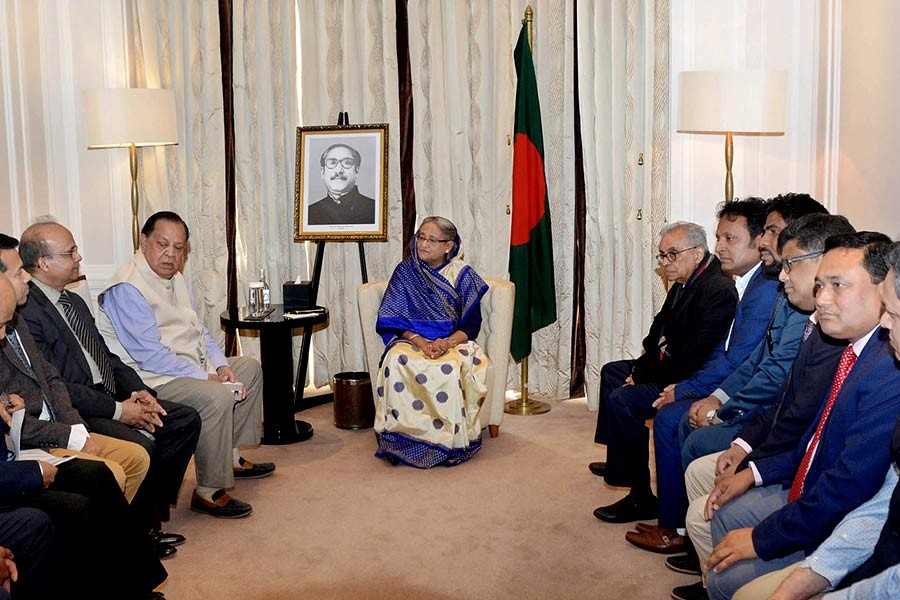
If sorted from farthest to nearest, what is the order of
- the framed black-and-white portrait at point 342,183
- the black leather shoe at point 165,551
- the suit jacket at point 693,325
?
the framed black-and-white portrait at point 342,183
the suit jacket at point 693,325
the black leather shoe at point 165,551

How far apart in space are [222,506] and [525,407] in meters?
2.36

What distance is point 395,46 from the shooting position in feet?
21.1

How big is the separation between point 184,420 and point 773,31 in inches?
152

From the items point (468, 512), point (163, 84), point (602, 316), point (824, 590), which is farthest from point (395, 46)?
point (824, 590)

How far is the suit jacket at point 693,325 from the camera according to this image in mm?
4164

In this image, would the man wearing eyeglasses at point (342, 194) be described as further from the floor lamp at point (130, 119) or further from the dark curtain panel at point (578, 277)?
the dark curtain panel at point (578, 277)

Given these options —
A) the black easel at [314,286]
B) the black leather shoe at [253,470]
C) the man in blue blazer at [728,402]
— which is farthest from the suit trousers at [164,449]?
the man in blue blazer at [728,402]

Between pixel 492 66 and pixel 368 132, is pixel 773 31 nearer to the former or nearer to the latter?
pixel 492 66

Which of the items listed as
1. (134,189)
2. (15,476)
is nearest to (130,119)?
(134,189)

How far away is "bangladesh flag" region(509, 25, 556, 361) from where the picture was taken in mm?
5965

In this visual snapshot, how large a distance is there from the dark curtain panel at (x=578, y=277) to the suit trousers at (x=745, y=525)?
336 cm

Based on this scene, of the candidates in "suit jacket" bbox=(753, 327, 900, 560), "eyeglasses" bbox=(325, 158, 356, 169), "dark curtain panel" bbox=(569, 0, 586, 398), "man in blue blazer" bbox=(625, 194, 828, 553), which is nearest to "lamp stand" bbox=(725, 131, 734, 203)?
"dark curtain panel" bbox=(569, 0, 586, 398)

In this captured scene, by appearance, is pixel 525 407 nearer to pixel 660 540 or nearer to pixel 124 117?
pixel 660 540

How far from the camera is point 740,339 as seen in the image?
3.98 metres
